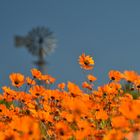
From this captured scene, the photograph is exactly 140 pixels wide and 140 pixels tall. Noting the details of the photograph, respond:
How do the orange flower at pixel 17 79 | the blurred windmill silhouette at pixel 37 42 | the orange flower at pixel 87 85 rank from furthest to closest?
the blurred windmill silhouette at pixel 37 42, the orange flower at pixel 87 85, the orange flower at pixel 17 79

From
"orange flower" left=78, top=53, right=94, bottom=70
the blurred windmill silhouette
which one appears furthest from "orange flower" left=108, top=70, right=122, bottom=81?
the blurred windmill silhouette

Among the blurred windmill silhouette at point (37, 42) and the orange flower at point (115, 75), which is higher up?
the blurred windmill silhouette at point (37, 42)

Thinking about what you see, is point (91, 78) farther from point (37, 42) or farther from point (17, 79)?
point (37, 42)

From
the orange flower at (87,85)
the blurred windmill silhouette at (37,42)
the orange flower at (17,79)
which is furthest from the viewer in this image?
the blurred windmill silhouette at (37,42)

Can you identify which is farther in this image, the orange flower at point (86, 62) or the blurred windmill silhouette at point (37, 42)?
the blurred windmill silhouette at point (37, 42)

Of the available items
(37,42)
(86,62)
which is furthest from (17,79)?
(37,42)

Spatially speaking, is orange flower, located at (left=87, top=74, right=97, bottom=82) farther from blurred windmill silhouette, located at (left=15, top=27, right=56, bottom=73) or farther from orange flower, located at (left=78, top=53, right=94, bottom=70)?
blurred windmill silhouette, located at (left=15, top=27, right=56, bottom=73)

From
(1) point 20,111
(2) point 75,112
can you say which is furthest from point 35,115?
(2) point 75,112

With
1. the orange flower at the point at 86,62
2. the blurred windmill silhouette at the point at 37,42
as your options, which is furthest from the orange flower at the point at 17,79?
the blurred windmill silhouette at the point at 37,42

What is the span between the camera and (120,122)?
7.23 feet

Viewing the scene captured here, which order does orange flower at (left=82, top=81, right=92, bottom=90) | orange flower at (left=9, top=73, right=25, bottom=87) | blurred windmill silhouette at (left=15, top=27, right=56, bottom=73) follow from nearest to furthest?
orange flower at (left=9, top=73, right=25, bottom=87) < orange flower at (left=82, top=81, right=92, bottom=90) < blurred windmill silhouette at (left=15, top=27, right=56, bottom=73)

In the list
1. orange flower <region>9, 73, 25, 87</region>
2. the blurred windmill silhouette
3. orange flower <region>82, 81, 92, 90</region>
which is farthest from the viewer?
the blurred windmill silhouette

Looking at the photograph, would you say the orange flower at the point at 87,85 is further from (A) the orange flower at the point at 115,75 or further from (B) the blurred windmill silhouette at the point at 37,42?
(B) the blurred windmill silhouette at the point at 37,42

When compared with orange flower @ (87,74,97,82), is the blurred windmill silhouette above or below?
above
